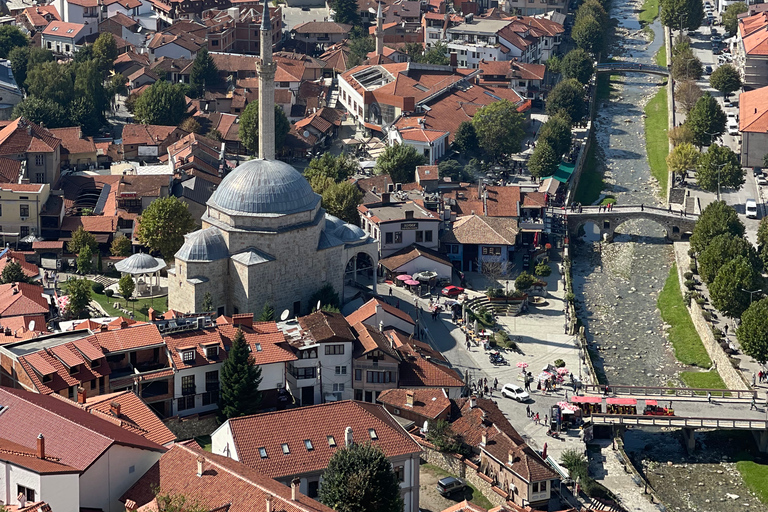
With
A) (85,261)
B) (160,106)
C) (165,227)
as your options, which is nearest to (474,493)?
(165,227)

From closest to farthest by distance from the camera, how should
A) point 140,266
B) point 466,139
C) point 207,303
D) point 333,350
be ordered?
1. point 333,350
2. point 207,303
3. point 140,266
4. point 466,139

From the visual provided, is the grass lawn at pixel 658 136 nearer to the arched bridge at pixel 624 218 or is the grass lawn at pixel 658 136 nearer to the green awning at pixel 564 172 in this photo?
the green awning at pixel 564 172

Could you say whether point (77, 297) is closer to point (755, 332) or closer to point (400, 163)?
point (400, 163)

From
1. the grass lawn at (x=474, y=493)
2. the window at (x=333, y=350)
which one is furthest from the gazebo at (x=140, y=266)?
the grass lawn at (x=474, y=493)

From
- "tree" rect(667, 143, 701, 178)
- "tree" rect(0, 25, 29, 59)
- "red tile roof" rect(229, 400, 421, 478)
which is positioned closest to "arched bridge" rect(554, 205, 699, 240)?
"tree" rect(667, 143, 701, 178)

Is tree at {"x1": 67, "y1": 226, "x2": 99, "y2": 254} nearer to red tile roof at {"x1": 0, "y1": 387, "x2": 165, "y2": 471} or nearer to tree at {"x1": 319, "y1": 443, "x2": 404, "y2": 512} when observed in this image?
red tile roof at {"x1": 0, "y1": 387, "x2": 165, "y2": 471}

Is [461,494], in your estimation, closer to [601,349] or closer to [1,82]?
[601,349]
